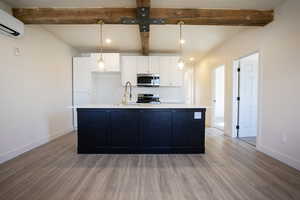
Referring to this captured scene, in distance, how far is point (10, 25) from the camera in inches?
101

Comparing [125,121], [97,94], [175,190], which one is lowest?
[175,190]

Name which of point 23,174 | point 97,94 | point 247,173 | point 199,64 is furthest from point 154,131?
point 199,64

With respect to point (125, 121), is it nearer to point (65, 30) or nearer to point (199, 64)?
point (65, 30)

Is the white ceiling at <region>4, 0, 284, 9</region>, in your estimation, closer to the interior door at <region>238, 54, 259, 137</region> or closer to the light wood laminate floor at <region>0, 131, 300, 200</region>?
the interior door at <region>238, 54, 259, 137</region>

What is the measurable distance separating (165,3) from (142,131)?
7.86 ft

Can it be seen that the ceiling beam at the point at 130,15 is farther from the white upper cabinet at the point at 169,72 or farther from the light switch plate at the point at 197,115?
the white upper cabinet at the point at 169,72

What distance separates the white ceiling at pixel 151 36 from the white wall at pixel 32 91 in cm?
48

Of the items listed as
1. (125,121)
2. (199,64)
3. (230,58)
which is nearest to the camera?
(125,121)

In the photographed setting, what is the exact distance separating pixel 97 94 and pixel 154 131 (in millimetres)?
3455

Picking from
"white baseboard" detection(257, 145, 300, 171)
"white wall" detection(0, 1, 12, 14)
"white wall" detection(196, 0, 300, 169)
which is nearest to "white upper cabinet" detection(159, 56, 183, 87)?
"white wall" detection(196, 0, 300, 169)

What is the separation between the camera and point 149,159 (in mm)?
2830

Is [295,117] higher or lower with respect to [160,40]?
lower

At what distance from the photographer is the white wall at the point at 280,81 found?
8.14 ft

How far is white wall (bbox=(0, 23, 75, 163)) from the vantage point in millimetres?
2723
